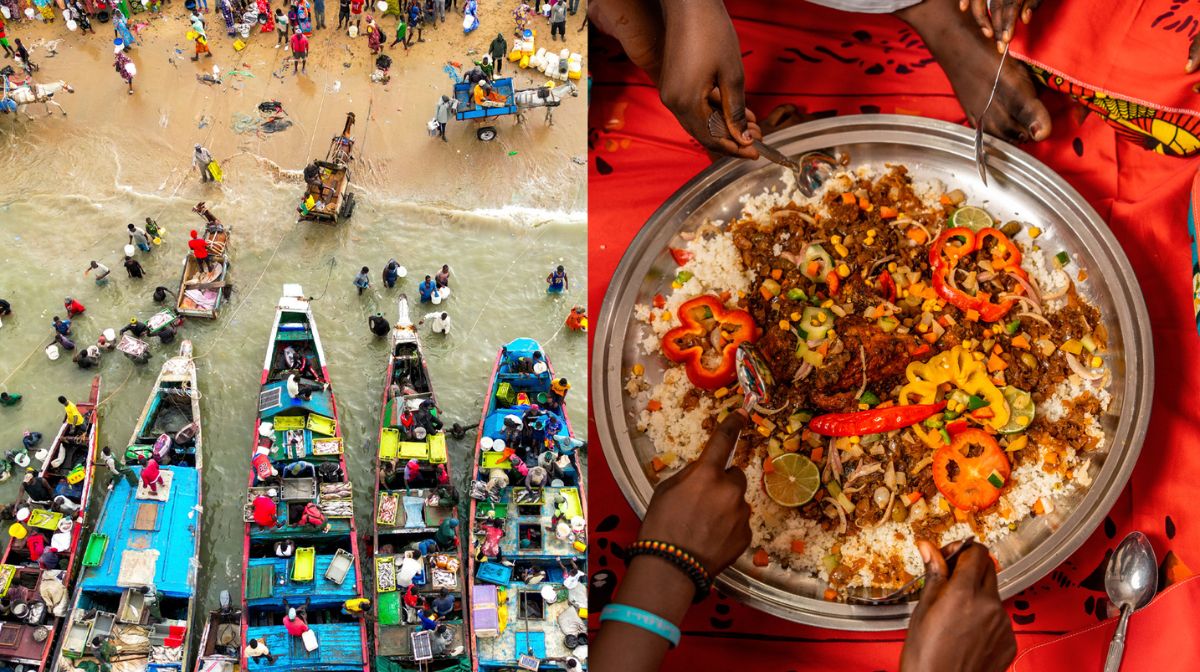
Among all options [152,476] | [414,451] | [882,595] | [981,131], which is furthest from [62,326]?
[981,131]

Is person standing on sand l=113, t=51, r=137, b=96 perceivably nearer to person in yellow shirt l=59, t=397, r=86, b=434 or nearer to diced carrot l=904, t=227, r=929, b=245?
person in yellow shirt l=59, t=397, r=86, b=434

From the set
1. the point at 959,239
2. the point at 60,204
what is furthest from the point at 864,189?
the point at 60,204

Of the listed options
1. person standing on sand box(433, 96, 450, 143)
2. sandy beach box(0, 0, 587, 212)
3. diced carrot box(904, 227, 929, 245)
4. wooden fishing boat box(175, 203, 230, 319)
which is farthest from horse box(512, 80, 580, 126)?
diced carrot box(904, 227, 929, 245)

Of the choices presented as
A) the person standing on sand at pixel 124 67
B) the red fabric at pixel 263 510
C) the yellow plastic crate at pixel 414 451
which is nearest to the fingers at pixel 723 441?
the yellow plastic crate at pixel 414 451

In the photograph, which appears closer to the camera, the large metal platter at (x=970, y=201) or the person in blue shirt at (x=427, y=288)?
the large metal platter at (x=970, y=201)

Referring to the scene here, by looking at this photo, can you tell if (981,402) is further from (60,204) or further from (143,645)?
(60,204)

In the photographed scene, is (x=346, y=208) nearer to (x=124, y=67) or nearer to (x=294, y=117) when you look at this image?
(x=294, y=117)

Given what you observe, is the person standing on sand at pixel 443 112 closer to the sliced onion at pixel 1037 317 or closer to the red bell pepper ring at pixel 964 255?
the red bell pepper ring at pixel 964 255
